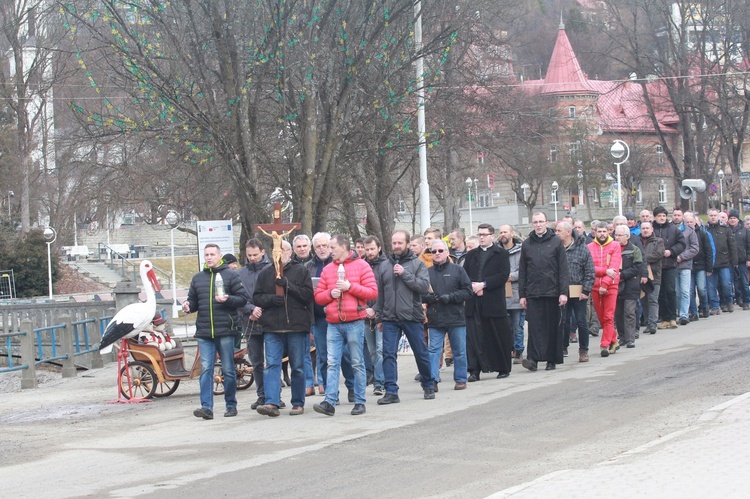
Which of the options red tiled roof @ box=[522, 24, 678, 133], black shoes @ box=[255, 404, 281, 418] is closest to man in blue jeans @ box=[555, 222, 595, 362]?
black shoes @ box=[255, 404, 281, 418]

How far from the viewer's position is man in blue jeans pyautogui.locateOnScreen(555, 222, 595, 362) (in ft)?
49.5

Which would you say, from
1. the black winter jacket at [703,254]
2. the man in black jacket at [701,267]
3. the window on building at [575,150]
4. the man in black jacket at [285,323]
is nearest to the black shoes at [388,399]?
the man in black jacket at [285,323]

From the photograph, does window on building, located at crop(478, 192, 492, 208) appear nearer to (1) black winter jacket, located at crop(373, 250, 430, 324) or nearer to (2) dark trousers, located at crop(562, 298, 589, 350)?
(2) dark trousers, located at crop(562, 298, 589, 350)

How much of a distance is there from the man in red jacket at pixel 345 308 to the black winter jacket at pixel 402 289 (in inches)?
25.1

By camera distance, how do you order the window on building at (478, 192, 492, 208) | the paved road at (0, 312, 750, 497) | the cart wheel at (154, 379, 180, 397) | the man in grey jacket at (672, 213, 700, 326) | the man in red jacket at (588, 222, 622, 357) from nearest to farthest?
the paved road at (0, 312, 750, 497) < the cart wheel at (154, 379, 180, 397) < the man in red jacket at (588, 222, 622, 357) < the man in grey jacket at (672, 213, 700, 326) < the window on building at (478, 192, 492, 208)

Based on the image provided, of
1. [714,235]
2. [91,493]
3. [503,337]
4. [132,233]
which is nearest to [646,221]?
[714,235]

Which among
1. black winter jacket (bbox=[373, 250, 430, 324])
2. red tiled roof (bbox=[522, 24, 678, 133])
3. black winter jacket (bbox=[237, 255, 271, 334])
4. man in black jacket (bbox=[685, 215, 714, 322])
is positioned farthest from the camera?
red tiled roof (bbox=[522, 24, 678, 133])

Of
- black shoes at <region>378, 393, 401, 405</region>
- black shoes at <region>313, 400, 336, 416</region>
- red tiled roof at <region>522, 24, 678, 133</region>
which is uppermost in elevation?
red tiled roof at <region>522, 24, 678, 133</region>

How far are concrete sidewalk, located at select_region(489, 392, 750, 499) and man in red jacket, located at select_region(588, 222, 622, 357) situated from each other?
6.61 m

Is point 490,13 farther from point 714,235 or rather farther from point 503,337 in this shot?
point 503,337

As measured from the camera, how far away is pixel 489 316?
45.5ft

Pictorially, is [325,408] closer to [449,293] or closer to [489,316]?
[449,293]

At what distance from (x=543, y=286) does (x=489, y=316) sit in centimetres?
87

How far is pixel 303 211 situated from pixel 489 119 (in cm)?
970
